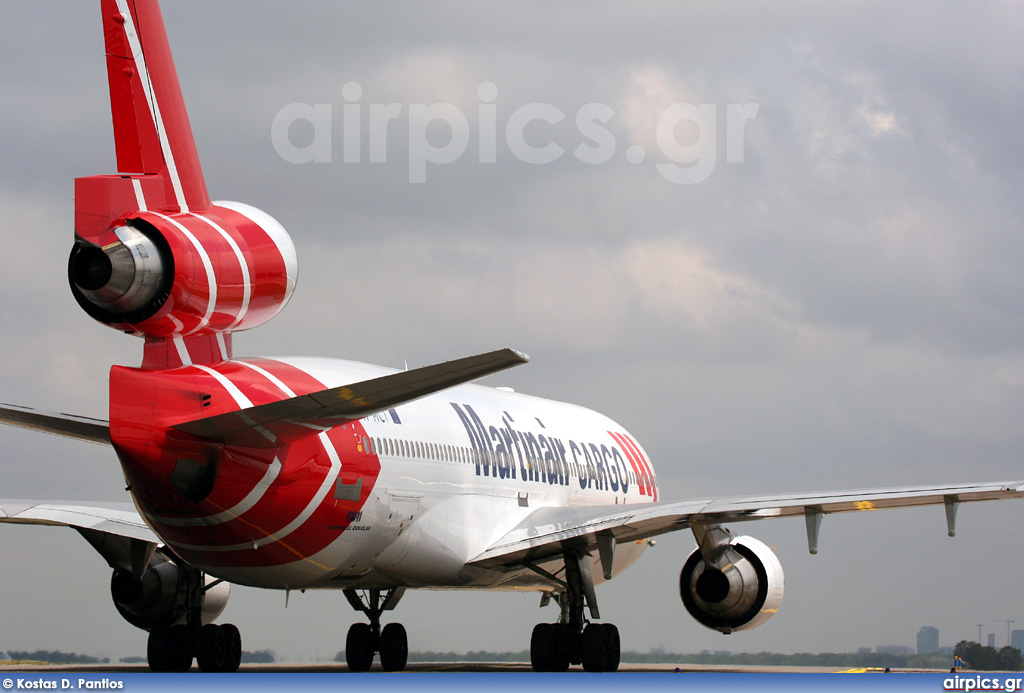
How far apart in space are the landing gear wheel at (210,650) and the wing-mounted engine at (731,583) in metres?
7.47

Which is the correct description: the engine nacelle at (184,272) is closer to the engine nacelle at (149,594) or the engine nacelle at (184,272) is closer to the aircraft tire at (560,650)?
the engine nacelle at (149,594)

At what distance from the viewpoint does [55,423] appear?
1688cm

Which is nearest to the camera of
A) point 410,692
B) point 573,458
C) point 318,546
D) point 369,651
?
point 410,692

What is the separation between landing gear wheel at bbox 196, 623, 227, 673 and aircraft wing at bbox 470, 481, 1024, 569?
4.26m

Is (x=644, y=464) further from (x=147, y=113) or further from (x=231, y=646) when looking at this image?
(x=147, y=113)

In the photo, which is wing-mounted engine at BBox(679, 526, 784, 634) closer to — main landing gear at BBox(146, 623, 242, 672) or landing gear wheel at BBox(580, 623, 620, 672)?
landing gear wheel at BBox(580, 623, 620, 672)

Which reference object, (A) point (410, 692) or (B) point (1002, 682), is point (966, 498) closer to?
(B) point (1002, 682)

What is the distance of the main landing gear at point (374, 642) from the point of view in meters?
24.1

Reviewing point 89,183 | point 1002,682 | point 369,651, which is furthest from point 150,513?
point 1002,682

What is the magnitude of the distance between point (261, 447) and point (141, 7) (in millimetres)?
5511

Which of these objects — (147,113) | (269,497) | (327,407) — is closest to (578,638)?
(269,497)

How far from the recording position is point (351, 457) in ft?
59.2

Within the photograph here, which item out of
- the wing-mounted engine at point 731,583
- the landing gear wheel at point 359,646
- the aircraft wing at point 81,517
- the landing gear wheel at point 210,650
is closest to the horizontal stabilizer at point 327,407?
the landing gear wheel at point 210,650

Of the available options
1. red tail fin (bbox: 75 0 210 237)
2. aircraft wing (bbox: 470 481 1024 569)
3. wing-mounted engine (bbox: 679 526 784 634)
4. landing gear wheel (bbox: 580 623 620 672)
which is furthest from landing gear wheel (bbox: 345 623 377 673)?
red tail fin (bbox: 75 0 210 237)
